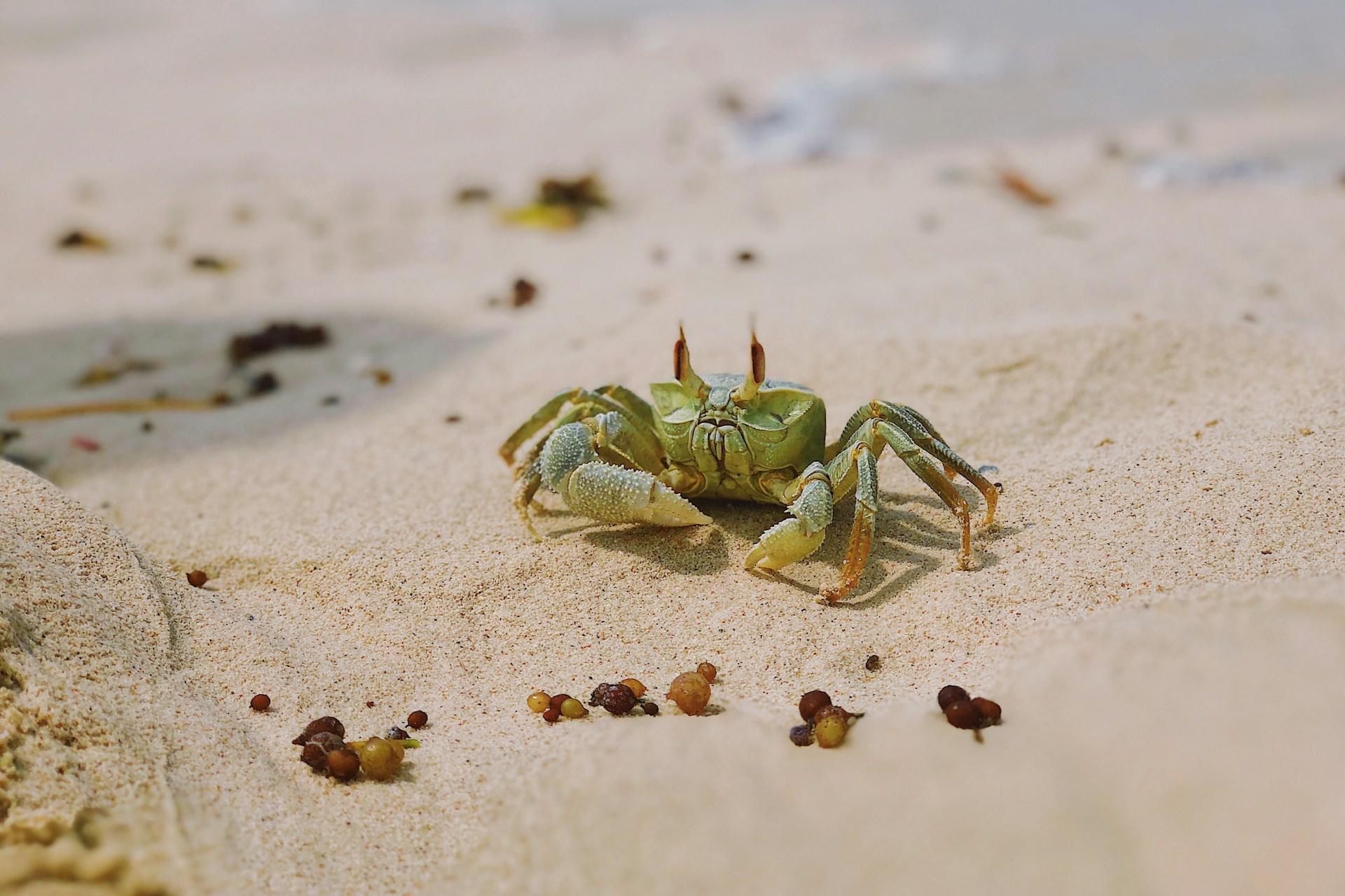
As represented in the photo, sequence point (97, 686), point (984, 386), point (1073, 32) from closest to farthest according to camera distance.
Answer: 1. point (97, 686)
2. point (984, 386)
3. point (1073, 32)

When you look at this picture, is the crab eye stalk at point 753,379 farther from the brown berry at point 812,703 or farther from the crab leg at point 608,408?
the brown berry at point 812,703

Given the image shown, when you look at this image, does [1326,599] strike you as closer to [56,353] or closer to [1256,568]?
[1256,568]

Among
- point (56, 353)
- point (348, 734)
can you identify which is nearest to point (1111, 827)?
point (348, 734)

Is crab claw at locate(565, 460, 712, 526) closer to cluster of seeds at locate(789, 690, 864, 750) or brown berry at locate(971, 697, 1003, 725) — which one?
cluster of seeds at locate(789, 690, 864, 750)

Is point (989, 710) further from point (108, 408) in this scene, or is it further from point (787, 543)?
point (108, 408)

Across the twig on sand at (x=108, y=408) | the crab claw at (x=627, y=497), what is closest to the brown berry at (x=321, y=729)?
the crab claw at (x=627, y=497)

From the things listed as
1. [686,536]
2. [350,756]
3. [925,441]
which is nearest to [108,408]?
[686,536]

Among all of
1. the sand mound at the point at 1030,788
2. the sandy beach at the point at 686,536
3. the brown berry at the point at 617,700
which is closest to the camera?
the sand mound at the point at 1030,788
